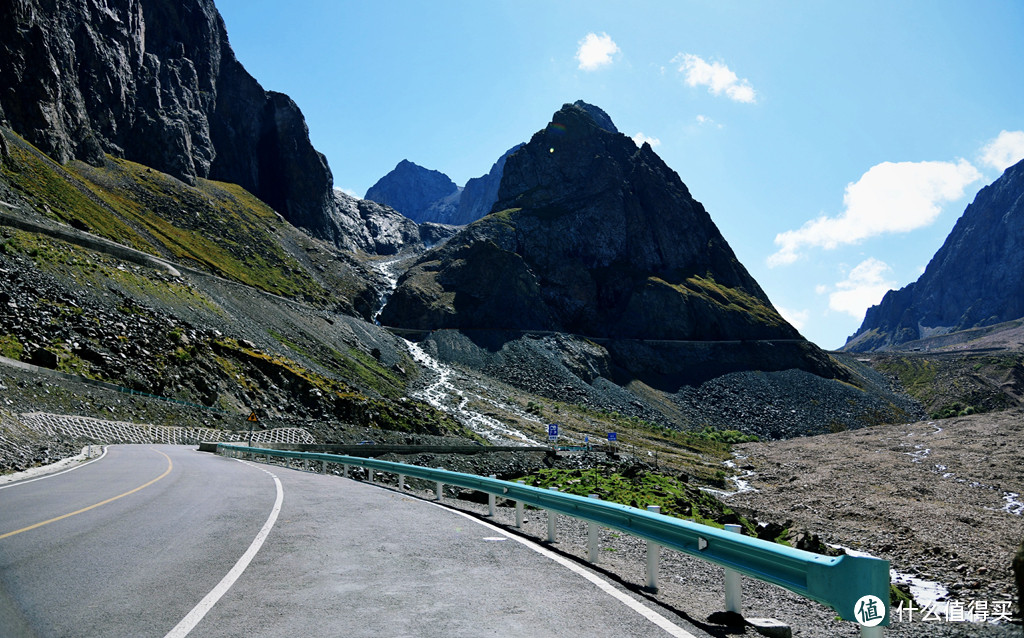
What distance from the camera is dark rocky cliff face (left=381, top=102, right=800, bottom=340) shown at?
14162 centimetres

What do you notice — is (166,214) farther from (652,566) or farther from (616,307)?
(652,566)

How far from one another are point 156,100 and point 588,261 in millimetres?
112032

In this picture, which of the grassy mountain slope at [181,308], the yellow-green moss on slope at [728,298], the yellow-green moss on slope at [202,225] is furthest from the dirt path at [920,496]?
the yellow-green moss on slope at [202,225]

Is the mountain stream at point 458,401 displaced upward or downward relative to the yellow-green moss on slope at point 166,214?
downward

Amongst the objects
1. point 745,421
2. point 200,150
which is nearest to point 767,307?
point 745,421

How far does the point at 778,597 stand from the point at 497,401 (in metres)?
89.7

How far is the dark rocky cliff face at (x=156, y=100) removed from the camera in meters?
109

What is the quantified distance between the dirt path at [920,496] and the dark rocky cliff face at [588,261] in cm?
6995

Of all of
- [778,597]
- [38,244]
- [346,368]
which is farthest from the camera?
[346,368]

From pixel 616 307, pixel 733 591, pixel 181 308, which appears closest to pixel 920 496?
pixel 733 591

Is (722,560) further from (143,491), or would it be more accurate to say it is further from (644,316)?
(644,316)

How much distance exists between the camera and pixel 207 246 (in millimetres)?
119312

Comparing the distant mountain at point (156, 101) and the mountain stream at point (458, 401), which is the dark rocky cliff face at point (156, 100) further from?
the mountain stream at point (458, 401)

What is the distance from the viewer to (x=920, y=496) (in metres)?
37.7
